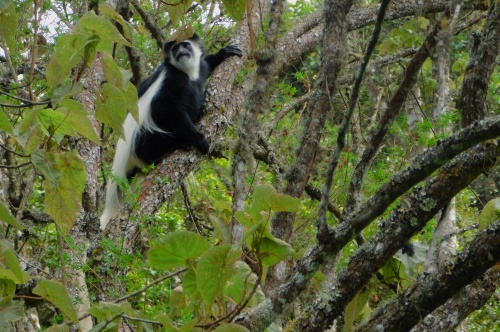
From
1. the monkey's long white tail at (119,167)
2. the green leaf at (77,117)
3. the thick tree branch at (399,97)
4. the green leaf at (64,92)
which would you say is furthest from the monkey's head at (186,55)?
the green leaf at (64,92)

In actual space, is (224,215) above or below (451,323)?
above

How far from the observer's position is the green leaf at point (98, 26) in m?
1.01

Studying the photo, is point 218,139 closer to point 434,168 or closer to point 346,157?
point 346,157

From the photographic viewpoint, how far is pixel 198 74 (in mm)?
4395

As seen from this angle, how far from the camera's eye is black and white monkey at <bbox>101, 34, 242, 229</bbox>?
4137mm

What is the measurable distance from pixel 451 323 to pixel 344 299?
0.38m

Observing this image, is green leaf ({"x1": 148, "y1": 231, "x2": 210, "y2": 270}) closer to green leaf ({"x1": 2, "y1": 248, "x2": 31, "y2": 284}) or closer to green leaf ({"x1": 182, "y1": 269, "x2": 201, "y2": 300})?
green leaf ({"x1": 182, "y1": 269, "x2": 201, "y2": 300})

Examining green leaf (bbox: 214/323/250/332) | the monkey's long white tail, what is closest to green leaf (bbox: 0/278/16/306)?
green leaf (bbox: 214/323/250/332)

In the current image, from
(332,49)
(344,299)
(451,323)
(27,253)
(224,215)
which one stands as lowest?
(27,253)

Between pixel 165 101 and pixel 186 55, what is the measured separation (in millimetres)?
337

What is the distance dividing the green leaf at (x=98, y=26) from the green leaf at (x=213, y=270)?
37 centimetres

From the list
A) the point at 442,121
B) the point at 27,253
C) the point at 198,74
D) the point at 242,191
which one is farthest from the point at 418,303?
the point at 198,74

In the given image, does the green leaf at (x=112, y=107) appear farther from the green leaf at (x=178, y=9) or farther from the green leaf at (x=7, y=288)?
the green leaf at (x=7, y=288)

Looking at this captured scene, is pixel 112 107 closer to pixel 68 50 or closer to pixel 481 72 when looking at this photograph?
pixel 68 50
